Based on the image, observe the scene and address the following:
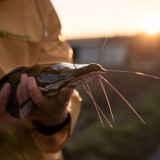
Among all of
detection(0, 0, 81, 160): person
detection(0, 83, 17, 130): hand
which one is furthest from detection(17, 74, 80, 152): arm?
A: detection(0, 83, 17, 130): hand

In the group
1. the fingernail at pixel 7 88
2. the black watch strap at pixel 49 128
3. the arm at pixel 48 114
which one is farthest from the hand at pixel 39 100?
the black watch strap at pixel 49 128

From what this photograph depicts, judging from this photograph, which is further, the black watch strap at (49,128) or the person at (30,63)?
the black watch strap at (49,128)

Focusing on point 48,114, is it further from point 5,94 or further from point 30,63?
point 30,63

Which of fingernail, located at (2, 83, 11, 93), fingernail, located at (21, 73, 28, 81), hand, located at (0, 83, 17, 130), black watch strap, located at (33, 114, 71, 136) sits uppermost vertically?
fingernail, located at (21, 73, 28, 81)

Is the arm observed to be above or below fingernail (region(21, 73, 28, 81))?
below

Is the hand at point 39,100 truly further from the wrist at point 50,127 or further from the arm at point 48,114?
the wrist at point 50,127

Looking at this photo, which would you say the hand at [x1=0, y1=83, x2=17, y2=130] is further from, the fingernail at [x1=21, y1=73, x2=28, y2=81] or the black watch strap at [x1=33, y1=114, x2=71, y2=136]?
the black watch strap at [x1=33, y1=114, x2=71, y2=136]

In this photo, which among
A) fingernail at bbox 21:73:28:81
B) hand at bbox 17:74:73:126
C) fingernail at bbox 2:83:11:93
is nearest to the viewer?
hand at bbox 17:74:73:126

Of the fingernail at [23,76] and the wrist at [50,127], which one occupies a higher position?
the fingernail at [23,76]
